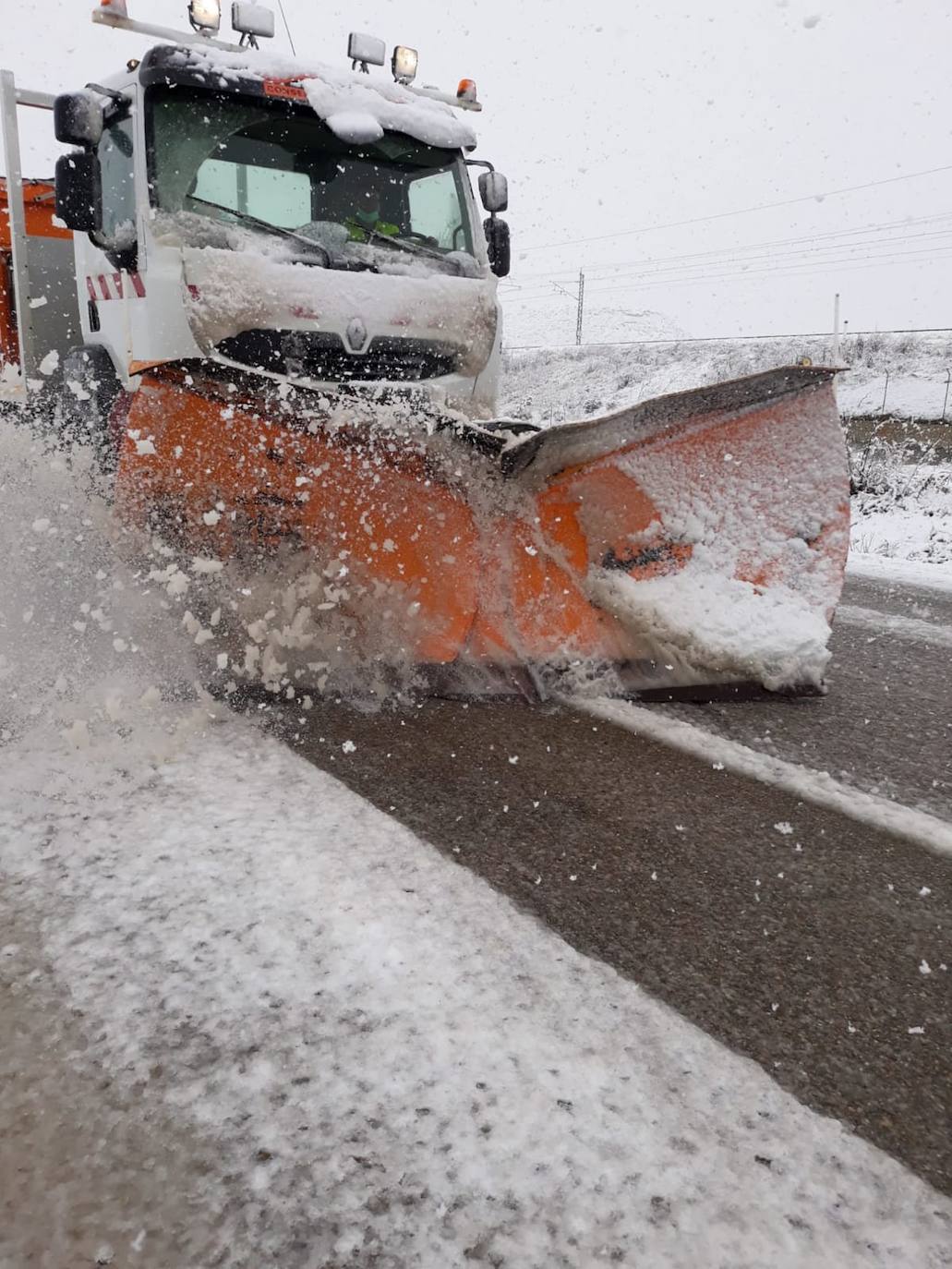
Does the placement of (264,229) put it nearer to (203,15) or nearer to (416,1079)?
(203,15)

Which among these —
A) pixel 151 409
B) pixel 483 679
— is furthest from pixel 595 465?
pixel 151 409

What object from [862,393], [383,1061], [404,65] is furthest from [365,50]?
[862,393]

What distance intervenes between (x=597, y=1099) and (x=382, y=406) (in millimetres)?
2099

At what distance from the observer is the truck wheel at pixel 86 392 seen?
12.8 ft

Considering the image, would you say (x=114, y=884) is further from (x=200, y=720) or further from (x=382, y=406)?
(x=382, y=406)

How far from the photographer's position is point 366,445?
2.80 meters

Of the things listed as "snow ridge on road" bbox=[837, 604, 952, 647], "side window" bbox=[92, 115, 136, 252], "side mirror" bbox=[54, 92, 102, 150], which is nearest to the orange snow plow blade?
"snow ridge on road" bbox=[837, 604, 952, 647]

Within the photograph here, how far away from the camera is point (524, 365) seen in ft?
135

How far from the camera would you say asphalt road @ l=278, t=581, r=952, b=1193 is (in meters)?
1.44

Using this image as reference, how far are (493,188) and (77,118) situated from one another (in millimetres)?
2086

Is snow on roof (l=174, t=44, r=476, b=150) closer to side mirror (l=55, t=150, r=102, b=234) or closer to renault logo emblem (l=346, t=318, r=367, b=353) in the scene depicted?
side mirror (l=55, t=150, r=102, b=234)

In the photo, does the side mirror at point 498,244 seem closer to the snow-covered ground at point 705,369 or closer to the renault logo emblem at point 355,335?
the renault logo emblem at point 355,335

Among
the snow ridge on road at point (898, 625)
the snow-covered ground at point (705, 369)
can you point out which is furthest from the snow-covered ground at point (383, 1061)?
the snow-covered ground at point (705, 369)

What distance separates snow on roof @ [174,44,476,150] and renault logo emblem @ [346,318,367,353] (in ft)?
3.36
